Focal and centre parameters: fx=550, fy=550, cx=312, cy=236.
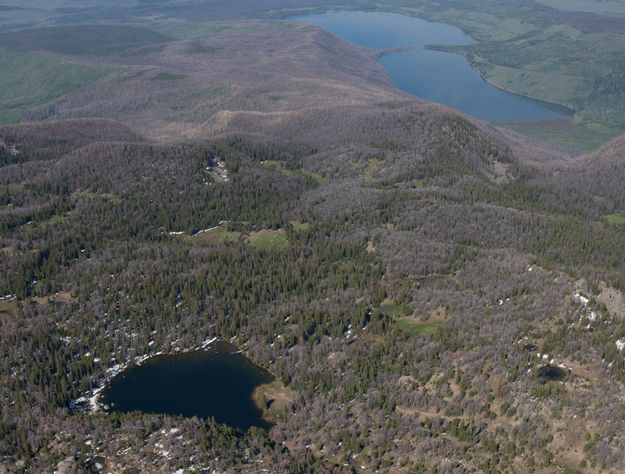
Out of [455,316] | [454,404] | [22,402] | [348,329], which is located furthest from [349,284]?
[22,402]

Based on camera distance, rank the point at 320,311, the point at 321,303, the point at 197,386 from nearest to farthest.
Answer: the point at 197,386 → the point at 320,311 → the point at 321,303

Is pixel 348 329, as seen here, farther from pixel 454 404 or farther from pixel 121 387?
pixel 121 387

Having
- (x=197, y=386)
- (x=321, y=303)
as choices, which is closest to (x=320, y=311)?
(x=321, y=303)

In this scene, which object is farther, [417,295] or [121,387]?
[417,295]

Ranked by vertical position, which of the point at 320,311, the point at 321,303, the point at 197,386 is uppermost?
the point at 321,303

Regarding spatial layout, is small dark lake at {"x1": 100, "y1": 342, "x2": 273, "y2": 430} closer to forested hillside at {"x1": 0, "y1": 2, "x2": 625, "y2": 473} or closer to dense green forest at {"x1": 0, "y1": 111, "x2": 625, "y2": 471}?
forested hillside at {"x1": 0, "y1": 2, "x2": 625, "y2": 473}

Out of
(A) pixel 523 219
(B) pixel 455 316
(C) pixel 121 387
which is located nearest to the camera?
(C) pixel 121 387

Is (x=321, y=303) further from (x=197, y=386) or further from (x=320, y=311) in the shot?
(x=197, y=386)

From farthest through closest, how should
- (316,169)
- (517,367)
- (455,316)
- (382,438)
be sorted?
(316,169)
(455,316)
(517,367)
(382,438)
